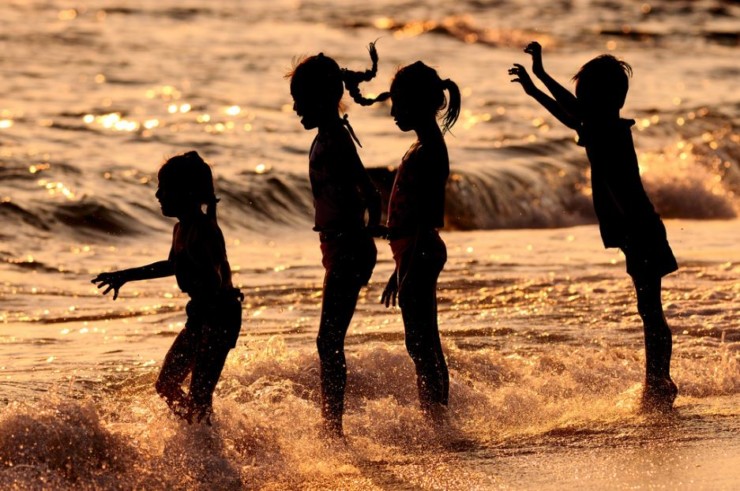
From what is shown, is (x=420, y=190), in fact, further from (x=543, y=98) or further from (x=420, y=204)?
(x=543, y=98)

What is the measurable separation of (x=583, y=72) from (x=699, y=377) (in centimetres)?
187

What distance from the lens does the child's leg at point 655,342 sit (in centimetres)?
691

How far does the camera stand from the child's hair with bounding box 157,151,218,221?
593 cm

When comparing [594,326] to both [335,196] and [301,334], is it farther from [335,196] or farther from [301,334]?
[335,196]

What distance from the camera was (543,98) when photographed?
6.77 metres

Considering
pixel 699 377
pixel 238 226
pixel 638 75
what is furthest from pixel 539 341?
pixel 638 75

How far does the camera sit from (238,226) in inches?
563

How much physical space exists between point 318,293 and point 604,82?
401 centimetres

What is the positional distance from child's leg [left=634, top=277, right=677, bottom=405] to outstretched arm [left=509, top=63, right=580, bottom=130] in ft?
2.72

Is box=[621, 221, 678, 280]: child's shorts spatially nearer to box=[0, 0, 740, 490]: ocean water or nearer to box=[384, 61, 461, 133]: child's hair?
box=[0, 0, 740, 490]: ocean water

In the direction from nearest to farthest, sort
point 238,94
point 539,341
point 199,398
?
1. point 199,398
2. point 539,341
3. point 238,94

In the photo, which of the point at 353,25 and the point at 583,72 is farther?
the point at 353,25

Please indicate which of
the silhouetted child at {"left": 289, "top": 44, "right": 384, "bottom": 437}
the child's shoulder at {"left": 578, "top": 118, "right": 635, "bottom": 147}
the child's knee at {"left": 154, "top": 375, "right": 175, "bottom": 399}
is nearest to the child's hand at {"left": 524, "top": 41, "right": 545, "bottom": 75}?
the child's shoulder at {"left": 578, "top": 118, "right": 635, "bottom": 147}

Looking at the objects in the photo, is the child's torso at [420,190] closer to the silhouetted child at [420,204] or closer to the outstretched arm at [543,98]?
the silhouetted child at [420,204]
